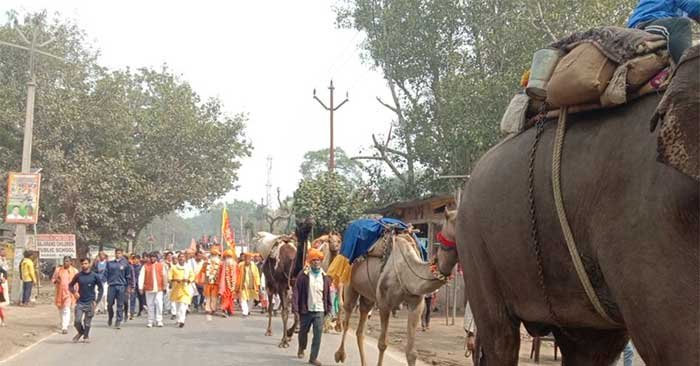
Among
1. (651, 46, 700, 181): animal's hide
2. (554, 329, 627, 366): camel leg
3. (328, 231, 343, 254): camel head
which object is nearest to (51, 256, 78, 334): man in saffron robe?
(328, 231, 343, 254): camel head

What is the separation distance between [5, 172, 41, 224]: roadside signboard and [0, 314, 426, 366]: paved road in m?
6.34

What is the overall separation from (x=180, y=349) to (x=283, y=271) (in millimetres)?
3697

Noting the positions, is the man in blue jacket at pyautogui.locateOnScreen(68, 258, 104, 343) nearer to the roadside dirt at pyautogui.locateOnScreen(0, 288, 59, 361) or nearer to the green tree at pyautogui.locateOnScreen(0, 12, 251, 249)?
the roadside dirt at pyautogui.locateOnScreen(0, 288, 59, 361)

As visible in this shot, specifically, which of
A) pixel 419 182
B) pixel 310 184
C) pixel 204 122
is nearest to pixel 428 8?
pixel 419 182

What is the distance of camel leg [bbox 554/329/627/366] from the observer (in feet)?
8.84

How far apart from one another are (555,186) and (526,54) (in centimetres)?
2319

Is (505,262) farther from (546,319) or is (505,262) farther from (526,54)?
(526,54)

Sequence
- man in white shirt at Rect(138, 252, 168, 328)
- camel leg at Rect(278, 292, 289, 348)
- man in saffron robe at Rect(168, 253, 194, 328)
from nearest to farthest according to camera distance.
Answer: camel leg at Rect(278, 292, 289, 348)
man in saffron robe at Rect(168, 253, 194, 328)
man in white shirt at Rect(138, 252, 168, 328)

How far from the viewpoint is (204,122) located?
42875 millimetres

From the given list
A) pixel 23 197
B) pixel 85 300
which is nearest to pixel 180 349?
pixel 85 300

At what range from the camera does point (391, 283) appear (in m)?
11.8

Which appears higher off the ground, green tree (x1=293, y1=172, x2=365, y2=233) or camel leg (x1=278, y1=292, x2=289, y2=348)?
green tree (x1=293, y1=172, x2=365, y2=233)

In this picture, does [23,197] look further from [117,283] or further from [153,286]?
[117,283]

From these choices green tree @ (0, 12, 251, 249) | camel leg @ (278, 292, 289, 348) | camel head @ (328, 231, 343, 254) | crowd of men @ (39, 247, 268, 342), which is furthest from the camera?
green tree @ (0, 12, 251, 249)
